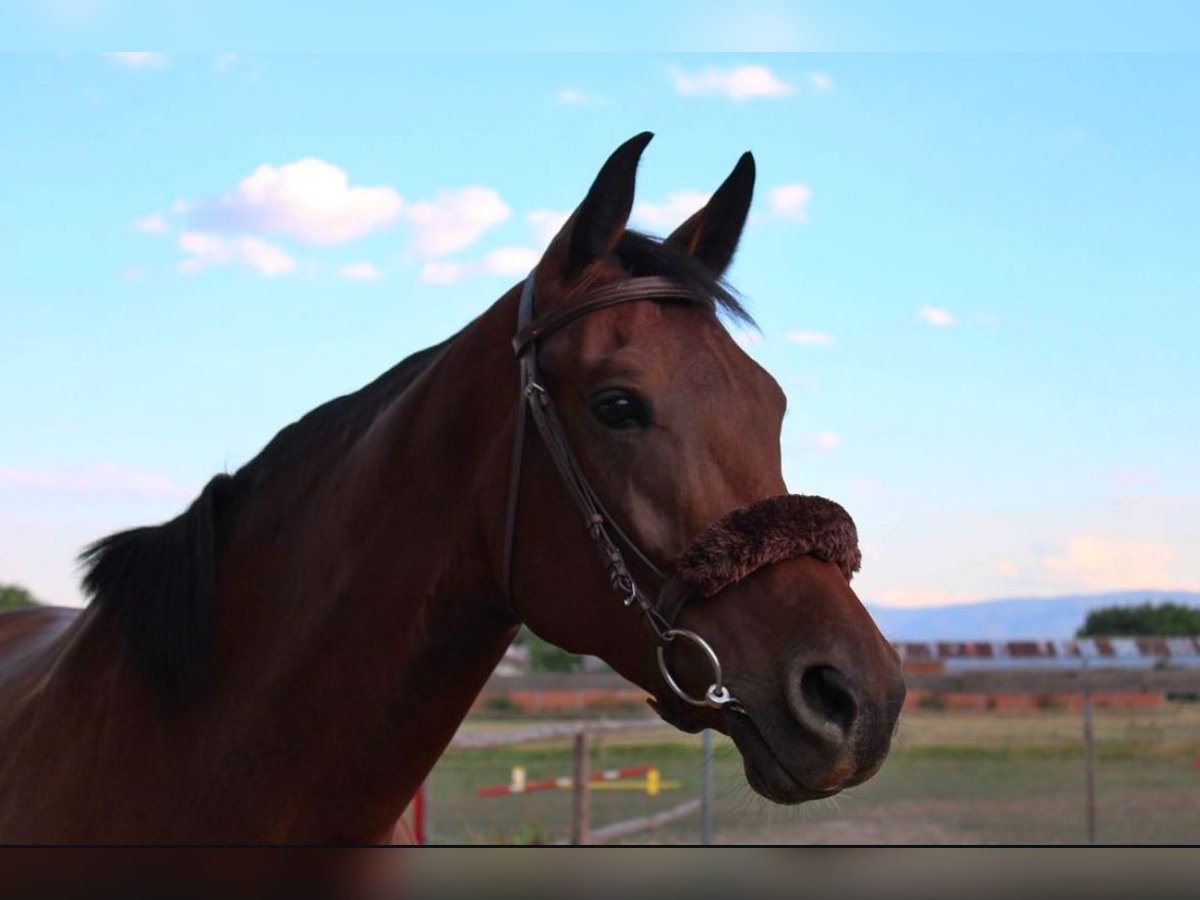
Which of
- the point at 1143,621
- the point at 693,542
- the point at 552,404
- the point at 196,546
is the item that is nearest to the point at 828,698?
the point at 693,542

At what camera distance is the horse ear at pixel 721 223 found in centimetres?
299

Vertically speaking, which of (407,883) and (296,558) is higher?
(296,558)

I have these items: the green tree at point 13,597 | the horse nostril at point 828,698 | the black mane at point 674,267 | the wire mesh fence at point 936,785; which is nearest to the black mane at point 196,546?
the black mane at point 674,267

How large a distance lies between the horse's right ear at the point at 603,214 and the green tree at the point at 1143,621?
153 ft

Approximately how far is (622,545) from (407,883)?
45.3 inches

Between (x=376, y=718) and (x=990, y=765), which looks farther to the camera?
(x=990, y=765)

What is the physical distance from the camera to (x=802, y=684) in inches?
83.7

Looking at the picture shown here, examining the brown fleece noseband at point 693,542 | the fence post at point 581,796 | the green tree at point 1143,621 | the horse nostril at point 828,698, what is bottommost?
the fence post at point 581,796

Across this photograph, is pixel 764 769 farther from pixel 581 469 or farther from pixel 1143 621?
pixel 1143 621

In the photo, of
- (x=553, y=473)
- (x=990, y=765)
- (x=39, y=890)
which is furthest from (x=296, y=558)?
(x=990, y=765)

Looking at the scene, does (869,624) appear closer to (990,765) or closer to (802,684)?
(802,684)

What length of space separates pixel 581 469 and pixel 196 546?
1031 mm

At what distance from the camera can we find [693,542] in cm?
229

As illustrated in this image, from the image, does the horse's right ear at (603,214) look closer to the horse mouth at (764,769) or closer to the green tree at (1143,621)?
the horse mouth at (764,769)
